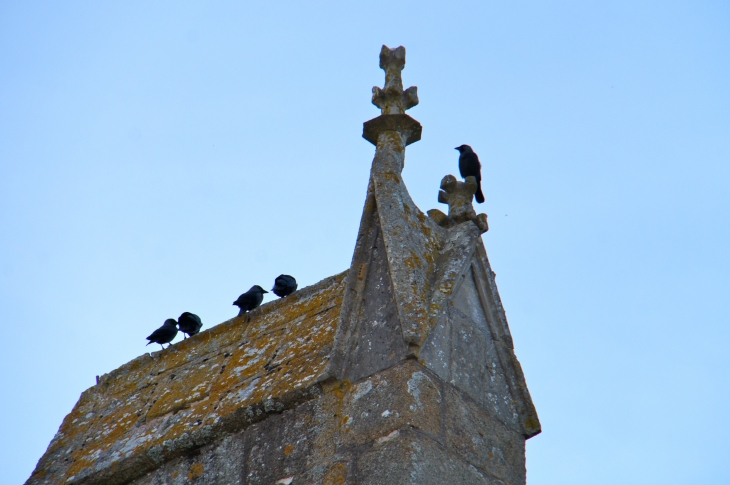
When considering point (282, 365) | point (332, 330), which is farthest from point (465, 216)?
point (282, 365)

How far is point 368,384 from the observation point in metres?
4.28

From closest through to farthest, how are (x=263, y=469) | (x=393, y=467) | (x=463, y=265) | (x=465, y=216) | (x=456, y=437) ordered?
1. (x=393, y=467)
2. (x=456, y=437)
3. (x=263, y=469)
4. (x=463, y=265)
5. (x=465, y=216)

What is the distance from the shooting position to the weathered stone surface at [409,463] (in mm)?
3791

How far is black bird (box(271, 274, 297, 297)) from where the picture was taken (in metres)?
8.05

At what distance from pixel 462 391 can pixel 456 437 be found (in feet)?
0.90

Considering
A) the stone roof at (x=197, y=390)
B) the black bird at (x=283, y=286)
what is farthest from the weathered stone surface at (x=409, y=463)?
the black bird at (x=283, y=286)

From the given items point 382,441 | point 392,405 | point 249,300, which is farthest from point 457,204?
point 249,300

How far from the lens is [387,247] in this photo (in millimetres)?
4680

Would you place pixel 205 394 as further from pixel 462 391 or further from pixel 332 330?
pixel 462 391

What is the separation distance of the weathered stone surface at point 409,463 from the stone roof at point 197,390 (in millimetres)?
670

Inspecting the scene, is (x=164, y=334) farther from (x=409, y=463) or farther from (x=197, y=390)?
(x=409, y=463)

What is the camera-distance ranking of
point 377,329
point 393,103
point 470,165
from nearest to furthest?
point 377,329
point 393,103
point 470,165

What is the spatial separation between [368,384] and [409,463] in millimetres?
558

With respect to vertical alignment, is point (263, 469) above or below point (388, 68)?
below
